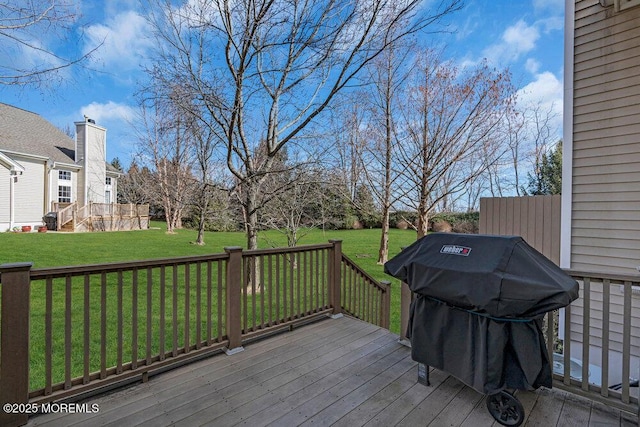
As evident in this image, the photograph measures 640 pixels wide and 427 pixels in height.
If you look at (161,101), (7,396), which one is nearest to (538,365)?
(7,396)

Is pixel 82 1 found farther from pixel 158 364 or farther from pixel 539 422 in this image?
pixel 539 422

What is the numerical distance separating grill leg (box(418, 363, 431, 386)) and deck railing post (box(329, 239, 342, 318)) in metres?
1.66

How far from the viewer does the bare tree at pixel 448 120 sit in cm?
793

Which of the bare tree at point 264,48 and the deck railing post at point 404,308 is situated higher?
the bare tree at point 264,48

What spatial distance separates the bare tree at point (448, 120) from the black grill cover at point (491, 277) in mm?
6302

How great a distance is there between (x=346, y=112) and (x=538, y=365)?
7595 mm

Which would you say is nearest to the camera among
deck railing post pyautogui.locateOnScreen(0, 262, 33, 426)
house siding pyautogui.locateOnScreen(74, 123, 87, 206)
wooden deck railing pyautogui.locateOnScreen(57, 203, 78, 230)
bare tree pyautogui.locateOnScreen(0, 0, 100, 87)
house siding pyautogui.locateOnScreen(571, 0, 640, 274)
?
deck railing post pyautogui.locateOnScreen(0, 262, 33, 426)

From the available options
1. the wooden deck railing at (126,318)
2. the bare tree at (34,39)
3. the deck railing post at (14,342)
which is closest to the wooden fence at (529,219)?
the wooden deck railing at (126,318)

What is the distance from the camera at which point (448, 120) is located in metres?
7.98

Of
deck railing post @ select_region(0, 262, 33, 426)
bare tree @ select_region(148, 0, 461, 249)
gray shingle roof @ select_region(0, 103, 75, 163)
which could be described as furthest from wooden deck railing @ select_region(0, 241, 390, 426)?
gray shingle roof @ select_region(0, 103, 75, 163)

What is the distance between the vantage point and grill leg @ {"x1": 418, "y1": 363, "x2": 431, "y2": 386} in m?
2.47

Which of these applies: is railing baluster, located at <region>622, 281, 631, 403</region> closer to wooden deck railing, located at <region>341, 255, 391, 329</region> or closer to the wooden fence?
the wooden fence

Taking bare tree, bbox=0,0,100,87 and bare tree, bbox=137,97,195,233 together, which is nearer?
bare tree, bbox=0,0,100,87

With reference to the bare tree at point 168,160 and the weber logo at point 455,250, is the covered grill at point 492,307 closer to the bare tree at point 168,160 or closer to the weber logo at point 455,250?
the weber logo at point 455,250
